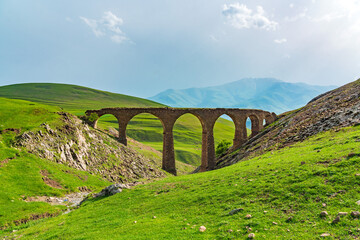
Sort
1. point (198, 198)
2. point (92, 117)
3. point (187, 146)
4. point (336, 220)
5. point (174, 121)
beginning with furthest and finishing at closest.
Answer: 1. point (187, 146)
2. point (174, 121)
3. point (92, 117)
4. point (198, 198)
5. point (336, 220)

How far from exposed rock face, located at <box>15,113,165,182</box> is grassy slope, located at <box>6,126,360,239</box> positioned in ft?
50.9

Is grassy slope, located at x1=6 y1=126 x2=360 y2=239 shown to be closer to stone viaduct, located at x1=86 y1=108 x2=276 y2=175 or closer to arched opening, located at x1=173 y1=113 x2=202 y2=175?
stone viaduct, located at x1=86 y1=108 x2=276 y2=175

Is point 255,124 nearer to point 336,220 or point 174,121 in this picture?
point 174,121

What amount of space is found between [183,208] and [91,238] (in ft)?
18.5

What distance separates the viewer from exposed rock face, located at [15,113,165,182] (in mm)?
29672

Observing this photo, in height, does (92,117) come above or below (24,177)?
above

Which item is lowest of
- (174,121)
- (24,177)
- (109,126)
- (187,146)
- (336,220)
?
(187,146)

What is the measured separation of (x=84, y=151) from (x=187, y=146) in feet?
266

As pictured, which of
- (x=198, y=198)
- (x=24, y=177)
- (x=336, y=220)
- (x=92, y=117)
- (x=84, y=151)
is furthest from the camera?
(x=92, y=117)

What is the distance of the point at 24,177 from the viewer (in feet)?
76.9

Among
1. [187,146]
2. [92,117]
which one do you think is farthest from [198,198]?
[187,146]

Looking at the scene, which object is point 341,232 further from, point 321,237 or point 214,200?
point 214,200

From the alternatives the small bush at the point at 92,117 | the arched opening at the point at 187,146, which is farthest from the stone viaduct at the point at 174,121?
the arched opening at the point at 187,146

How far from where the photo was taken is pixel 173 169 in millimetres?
51062
